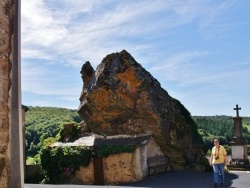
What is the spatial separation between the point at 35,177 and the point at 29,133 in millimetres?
33156

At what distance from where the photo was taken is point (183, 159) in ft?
69.2

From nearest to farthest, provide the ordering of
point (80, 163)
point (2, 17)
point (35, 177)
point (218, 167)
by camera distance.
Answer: point (2, 17) < point (218, 167) < point (80, 163) < point (35, 177)

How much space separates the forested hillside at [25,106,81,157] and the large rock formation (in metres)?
18.8

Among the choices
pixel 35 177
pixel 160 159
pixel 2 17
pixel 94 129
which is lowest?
pixel 35 177

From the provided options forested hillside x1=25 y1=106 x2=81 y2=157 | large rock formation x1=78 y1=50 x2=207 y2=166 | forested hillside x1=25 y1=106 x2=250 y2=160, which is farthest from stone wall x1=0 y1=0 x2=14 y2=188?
forested hillside x1=25 y1=106 x2=250 y2=160

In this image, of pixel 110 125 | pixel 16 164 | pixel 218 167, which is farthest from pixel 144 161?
pixel 16 164

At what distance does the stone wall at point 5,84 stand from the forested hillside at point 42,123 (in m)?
35.0

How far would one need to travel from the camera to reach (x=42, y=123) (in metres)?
63.7

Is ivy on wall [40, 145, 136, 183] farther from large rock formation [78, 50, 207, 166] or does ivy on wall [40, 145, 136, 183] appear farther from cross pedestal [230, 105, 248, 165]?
cross pedestal [230, 105, 248, 165]

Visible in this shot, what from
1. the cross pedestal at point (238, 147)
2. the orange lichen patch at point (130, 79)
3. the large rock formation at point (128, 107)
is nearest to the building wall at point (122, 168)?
the large rock formation at point (128, 107)

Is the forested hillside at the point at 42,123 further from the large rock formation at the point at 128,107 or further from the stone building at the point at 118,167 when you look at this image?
the stone building at the point at 118,167

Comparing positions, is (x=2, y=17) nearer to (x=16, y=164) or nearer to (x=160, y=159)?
(x=16, y=164)

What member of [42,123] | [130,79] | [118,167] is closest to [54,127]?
[42,123]

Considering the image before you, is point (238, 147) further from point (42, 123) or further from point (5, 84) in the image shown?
point (42, 123)
